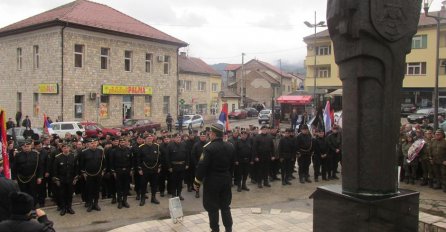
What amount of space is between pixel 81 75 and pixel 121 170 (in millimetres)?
21696

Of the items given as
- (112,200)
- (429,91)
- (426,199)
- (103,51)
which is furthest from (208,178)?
(429,91)

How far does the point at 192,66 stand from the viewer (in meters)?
49.8

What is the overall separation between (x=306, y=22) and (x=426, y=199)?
24.5 m

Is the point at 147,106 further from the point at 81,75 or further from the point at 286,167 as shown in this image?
the point at 286,167

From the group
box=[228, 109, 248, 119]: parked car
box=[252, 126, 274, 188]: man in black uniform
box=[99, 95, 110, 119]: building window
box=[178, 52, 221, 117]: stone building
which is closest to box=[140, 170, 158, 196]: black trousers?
box=[252, 126, 274, 188]: man in black uniform

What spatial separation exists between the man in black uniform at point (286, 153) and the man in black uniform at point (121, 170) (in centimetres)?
497

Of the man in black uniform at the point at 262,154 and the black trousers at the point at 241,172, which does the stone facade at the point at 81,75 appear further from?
the black trousers at the point at 241,172

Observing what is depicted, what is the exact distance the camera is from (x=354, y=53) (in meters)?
5.50

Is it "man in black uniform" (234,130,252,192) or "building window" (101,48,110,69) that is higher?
"building window" (101,48,110,69)

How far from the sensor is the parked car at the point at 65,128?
24.5 m

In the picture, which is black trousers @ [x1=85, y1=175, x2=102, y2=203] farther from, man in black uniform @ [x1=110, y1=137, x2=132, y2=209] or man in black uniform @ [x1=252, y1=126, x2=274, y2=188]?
man in black uniform @ [x1=252, y1=126, x2=274, y2=188]

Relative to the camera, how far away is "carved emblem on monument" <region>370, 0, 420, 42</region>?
5.33 metres

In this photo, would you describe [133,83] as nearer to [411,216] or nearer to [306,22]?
[306,22]

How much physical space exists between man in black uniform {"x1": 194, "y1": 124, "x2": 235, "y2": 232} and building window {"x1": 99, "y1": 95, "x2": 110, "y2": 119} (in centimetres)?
2651
